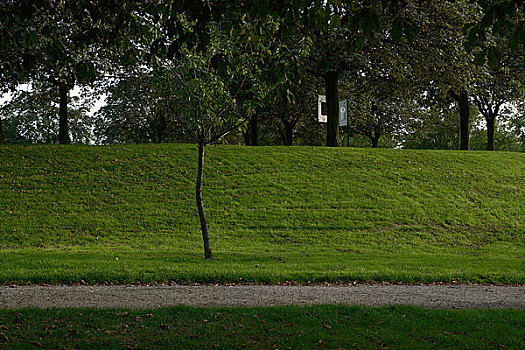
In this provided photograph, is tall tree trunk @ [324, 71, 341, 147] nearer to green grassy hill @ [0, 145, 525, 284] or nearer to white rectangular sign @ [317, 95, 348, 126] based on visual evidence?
white rectangular sign @ [317, 95, 348, 126]

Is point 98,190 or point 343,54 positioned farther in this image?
point 343,54

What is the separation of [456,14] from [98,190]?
18.7 m

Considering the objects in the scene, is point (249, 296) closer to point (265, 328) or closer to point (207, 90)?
point (265, 328)

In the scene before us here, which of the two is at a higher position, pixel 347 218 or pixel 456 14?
pixel 456 14

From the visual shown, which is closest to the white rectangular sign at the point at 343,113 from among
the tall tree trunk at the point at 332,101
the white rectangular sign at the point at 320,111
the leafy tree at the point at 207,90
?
the tall tree trunk at the point at 332,101

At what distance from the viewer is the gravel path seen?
26.9ft

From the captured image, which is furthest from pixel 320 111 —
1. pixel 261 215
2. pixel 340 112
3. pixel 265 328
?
pixel 265 328

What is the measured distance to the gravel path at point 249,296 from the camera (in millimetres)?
8203

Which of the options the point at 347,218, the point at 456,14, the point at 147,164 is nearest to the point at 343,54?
the point at 456,14

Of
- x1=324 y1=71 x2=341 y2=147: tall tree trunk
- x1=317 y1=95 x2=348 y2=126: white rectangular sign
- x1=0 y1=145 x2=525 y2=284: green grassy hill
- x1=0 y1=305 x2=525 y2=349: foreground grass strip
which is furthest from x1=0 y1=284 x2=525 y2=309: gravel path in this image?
x1=324 y1=71 x2=341 y2=147: tall tree trunk

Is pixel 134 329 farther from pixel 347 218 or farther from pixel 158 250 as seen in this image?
pixel 347 218

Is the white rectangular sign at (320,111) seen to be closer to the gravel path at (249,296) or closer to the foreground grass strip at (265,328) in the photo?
the gravel path at (249,296)

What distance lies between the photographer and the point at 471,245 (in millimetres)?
18266

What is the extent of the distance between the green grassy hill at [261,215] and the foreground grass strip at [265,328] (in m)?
3.64
